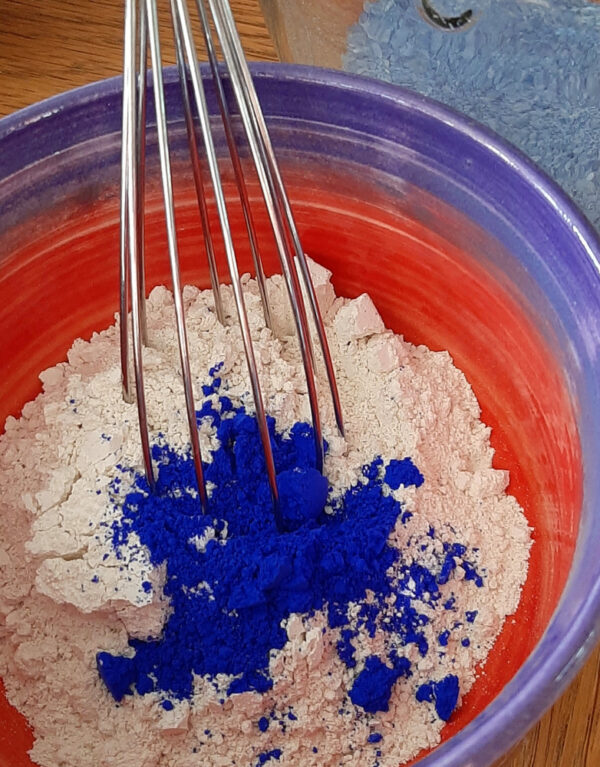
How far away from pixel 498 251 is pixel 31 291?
31cm

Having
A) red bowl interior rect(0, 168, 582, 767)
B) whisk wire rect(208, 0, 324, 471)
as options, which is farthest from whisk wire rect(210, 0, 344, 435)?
red bowl interior rect(0, 168, 582, 767)

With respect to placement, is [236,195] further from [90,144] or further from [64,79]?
[64,79]

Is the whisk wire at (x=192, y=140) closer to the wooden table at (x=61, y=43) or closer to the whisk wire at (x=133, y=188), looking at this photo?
the whisk wire at (x=133, y=188)

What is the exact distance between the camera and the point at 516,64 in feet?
2.23

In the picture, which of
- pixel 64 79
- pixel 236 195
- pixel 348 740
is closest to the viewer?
pixel 348 740

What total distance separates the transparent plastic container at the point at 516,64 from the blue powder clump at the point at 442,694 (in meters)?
0.36

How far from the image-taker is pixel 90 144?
22.7 inches

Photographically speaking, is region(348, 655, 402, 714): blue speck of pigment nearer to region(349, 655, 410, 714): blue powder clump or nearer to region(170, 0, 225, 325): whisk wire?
region(349, 655, 410, 714): blue powder clump

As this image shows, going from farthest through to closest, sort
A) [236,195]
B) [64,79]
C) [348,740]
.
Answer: [64,79] → [236,195] → [348,740]

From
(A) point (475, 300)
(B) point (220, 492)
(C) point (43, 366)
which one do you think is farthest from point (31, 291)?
(A) point (475, 300)

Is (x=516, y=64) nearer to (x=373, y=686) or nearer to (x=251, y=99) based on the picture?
(x=251, y=99)

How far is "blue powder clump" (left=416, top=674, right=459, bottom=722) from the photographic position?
518 mm

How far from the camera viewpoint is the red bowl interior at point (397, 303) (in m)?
0.55

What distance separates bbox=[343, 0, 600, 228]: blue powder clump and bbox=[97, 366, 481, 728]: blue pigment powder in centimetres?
29
